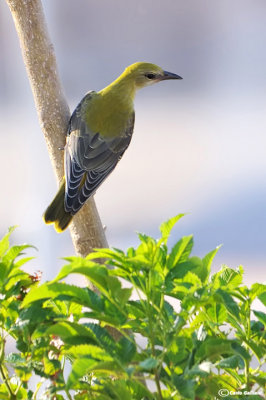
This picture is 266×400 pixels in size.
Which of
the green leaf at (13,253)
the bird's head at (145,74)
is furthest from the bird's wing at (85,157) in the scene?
the green leaf at (13,253)

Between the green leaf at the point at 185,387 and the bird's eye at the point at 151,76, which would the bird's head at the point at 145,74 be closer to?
the bird's eye at the point at 151,76

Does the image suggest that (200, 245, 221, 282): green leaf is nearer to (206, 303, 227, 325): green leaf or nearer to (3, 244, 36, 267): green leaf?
(206, 303, 227, 325): green leaf

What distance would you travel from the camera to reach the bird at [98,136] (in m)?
1.57

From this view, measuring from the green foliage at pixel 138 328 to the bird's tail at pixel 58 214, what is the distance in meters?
0.70

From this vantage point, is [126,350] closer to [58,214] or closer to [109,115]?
[58,214]

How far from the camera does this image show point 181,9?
15.4 feet

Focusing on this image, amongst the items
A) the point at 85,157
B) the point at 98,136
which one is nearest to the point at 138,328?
the point at 85,157

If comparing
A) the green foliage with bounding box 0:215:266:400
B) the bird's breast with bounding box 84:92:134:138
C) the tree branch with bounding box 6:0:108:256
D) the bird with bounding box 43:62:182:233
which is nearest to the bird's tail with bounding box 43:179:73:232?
the bird with bounding box 43:62:182:233

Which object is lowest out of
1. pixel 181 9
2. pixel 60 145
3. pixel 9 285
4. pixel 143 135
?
pixel 9 285

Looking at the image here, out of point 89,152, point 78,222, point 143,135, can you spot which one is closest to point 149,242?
point 78,222

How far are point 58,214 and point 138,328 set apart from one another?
0.87 m

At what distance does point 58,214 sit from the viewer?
1.58 meters

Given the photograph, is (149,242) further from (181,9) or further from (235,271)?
(181,9)

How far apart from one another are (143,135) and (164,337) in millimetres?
4069
